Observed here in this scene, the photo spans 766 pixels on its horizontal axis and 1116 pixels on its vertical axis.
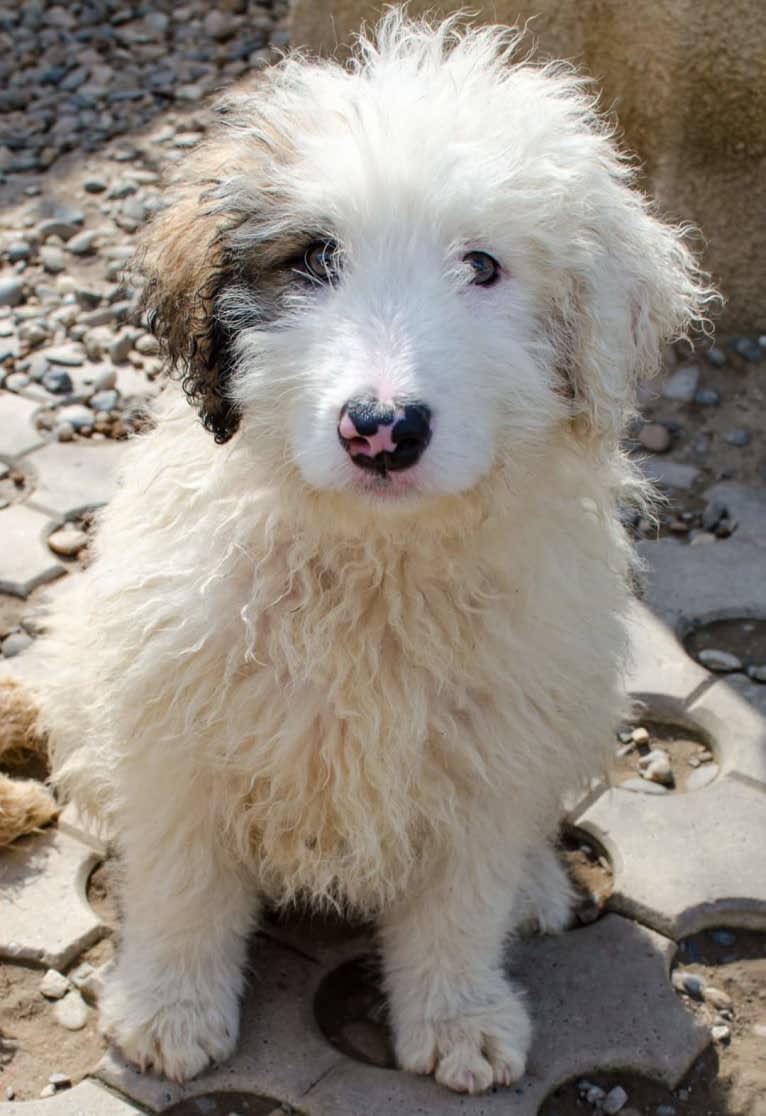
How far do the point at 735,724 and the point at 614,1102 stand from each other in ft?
3.81

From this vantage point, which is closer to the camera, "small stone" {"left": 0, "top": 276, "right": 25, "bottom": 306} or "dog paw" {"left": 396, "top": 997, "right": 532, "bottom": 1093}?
"dog paw" {"left": 396, "top": 997, "right": 532, "bottom": 1093}

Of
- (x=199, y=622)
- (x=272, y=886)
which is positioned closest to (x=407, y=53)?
(x=199, y=622)

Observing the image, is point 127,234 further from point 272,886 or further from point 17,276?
point 272,886

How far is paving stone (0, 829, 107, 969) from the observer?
9.86 ft

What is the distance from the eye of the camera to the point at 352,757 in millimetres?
2623

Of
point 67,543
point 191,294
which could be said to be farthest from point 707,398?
point 191,294

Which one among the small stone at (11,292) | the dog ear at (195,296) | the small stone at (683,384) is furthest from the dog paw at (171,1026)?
the small stone at (11,292)

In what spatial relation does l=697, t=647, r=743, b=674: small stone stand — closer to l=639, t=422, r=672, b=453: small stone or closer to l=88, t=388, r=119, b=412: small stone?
l=639, t=422, r=672, b=453: small stone

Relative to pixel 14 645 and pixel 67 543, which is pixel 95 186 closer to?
pixel 67 543

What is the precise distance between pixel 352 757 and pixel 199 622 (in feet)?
1.12

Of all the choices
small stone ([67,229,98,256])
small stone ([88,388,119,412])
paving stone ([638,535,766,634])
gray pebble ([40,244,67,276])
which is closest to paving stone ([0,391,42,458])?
small stone ([88,388,119,412])

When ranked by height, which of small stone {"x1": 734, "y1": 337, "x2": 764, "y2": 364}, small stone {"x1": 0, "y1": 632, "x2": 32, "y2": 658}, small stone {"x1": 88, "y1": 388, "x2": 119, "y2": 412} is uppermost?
small stone {"x1": 734, "y1": 337, "x2": 764, "y2": 364}

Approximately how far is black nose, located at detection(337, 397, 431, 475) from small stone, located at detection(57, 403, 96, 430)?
2.69 metres

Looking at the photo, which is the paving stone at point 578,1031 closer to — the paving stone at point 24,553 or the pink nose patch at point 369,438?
the pink nose patch at point 369,438
